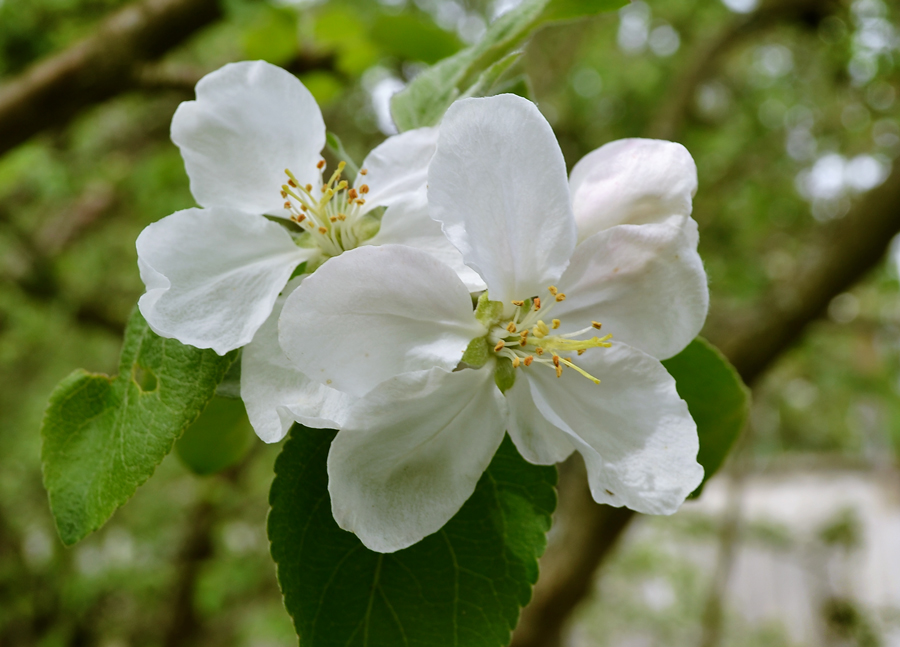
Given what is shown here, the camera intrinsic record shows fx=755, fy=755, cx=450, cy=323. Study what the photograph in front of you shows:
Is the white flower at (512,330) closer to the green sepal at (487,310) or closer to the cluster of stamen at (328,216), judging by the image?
the green sepal at (487,310)

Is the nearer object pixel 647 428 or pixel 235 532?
pixel 647 428

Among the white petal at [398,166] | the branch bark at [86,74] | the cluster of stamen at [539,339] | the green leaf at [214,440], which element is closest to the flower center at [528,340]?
the cluster of stamen at [539,339]

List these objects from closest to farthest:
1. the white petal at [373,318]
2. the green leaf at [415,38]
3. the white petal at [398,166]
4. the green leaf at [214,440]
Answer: the white petal at [373,318], the white petal at [398,166], the green leaf at [214,440], the green leaf at [415,38]

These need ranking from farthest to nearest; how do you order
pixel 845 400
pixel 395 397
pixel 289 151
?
pixel 845 400 < pixel 289 151 < pixel 395 397

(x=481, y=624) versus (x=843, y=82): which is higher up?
(x=481, y=624)

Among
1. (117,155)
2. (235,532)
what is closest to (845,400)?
(235,532)

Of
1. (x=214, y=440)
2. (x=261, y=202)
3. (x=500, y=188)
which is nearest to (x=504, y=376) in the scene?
(x=500, y=188)

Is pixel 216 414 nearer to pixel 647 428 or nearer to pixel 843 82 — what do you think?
pixel 647 428

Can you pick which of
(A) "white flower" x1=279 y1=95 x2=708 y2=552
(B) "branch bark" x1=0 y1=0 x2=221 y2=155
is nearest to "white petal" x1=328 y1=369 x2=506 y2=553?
(A) "white flower" x1=279 y1=95 x2=708 y2=552
